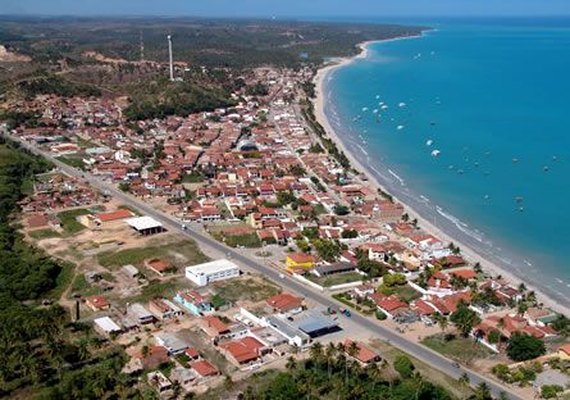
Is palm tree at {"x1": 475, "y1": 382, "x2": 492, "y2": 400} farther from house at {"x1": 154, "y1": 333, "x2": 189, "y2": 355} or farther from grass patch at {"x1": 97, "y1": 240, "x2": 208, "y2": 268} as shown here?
grass patch at {"x1": 97, "y1": 240, "x2": 208, "y2": 268}

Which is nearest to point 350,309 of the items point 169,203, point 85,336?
point 85,336

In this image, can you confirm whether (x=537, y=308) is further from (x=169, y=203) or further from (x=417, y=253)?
(x=169, y=203)

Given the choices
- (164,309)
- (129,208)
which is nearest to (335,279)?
(164,309)

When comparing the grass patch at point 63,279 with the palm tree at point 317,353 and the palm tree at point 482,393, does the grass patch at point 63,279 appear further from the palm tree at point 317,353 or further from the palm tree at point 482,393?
the palm tree at point 482,393

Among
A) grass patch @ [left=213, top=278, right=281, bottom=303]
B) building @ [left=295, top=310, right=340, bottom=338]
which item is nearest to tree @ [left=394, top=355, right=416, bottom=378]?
building @ [left=295, top=310, right=340, bottom=338]

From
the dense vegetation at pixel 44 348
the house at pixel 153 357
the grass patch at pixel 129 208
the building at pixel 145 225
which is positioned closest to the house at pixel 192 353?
the house at pixel 153 357
